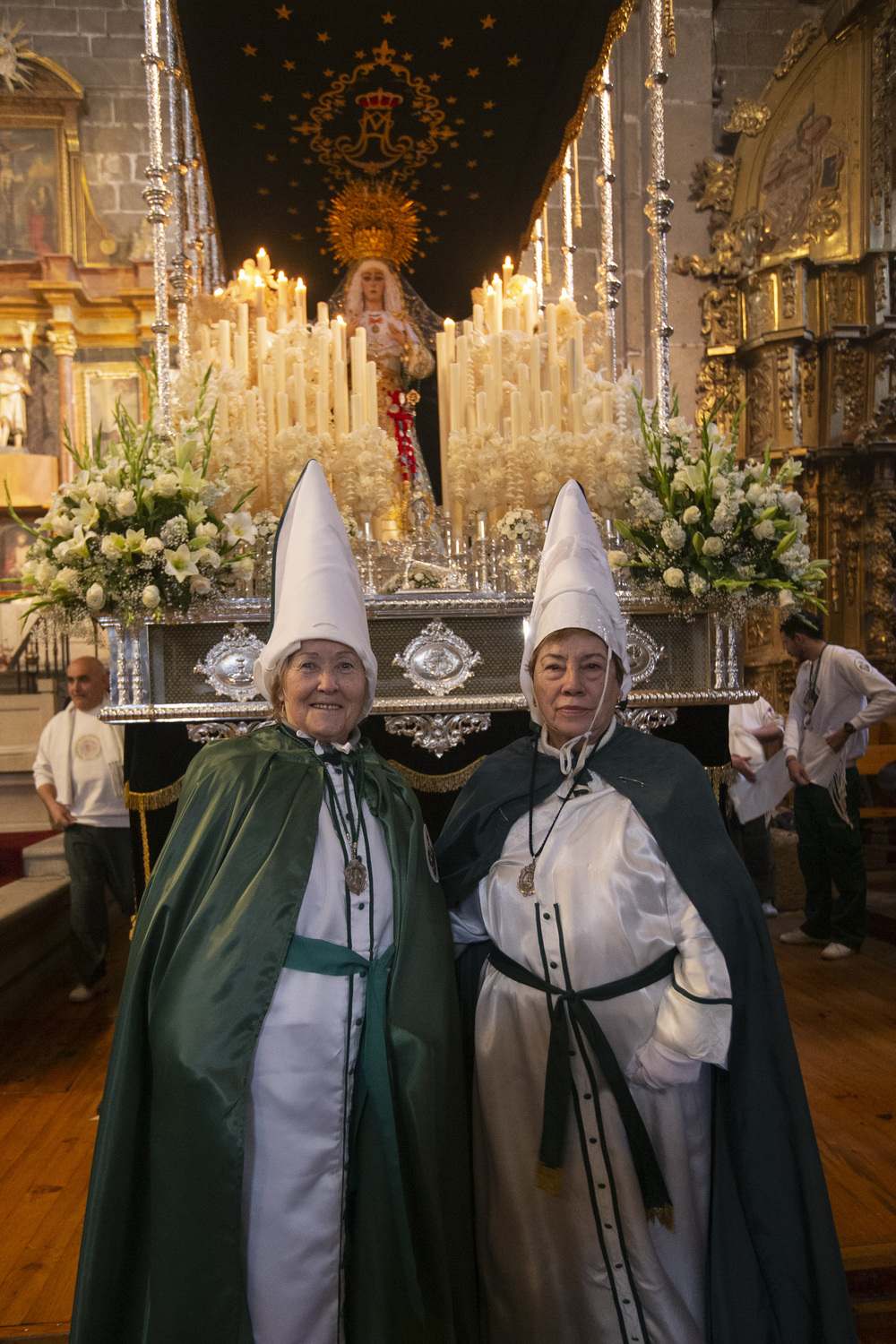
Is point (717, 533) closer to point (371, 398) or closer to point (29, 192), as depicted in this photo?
point (371, 398)

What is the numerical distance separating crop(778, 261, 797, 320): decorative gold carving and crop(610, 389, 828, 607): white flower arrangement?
6.88 meters

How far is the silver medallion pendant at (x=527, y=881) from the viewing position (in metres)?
2.00

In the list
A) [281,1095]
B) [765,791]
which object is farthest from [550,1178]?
[765,791]

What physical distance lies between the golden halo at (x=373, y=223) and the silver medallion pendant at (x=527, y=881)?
4529 millimetres

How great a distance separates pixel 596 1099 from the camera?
1922mm

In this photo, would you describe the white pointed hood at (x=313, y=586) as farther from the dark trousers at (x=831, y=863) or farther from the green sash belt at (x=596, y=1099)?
the dark trousers at (x=831, y=863)

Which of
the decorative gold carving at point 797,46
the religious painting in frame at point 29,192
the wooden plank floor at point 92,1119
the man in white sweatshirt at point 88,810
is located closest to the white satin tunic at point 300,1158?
the wooden plank floor at point 92,1119

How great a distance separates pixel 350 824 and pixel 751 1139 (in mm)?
1073

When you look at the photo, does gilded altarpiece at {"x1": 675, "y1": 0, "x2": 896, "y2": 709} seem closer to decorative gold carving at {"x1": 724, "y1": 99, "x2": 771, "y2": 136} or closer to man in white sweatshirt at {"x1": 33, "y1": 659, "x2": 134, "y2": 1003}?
decorative gold carving at {"x1": 724, "y1": 99, "x2": 771, "y2": 136}

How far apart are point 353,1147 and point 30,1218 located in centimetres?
150

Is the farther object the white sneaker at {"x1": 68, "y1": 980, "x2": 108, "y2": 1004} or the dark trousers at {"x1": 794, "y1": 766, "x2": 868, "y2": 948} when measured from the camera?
the dark trousers at {"x1": 794, "y1": 766, "x2": 868, "y2": 948}

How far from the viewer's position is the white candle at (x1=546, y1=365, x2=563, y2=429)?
3898 millimetres

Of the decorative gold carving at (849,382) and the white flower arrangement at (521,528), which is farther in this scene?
the decorative gold carving at (849,382)

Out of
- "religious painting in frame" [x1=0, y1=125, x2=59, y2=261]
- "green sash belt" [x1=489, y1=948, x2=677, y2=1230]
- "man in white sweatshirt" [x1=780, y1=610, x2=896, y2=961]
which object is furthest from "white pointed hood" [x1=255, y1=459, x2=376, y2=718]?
"religious painting in frame" [x1=0, y1=125, x2=59, y2=261]
